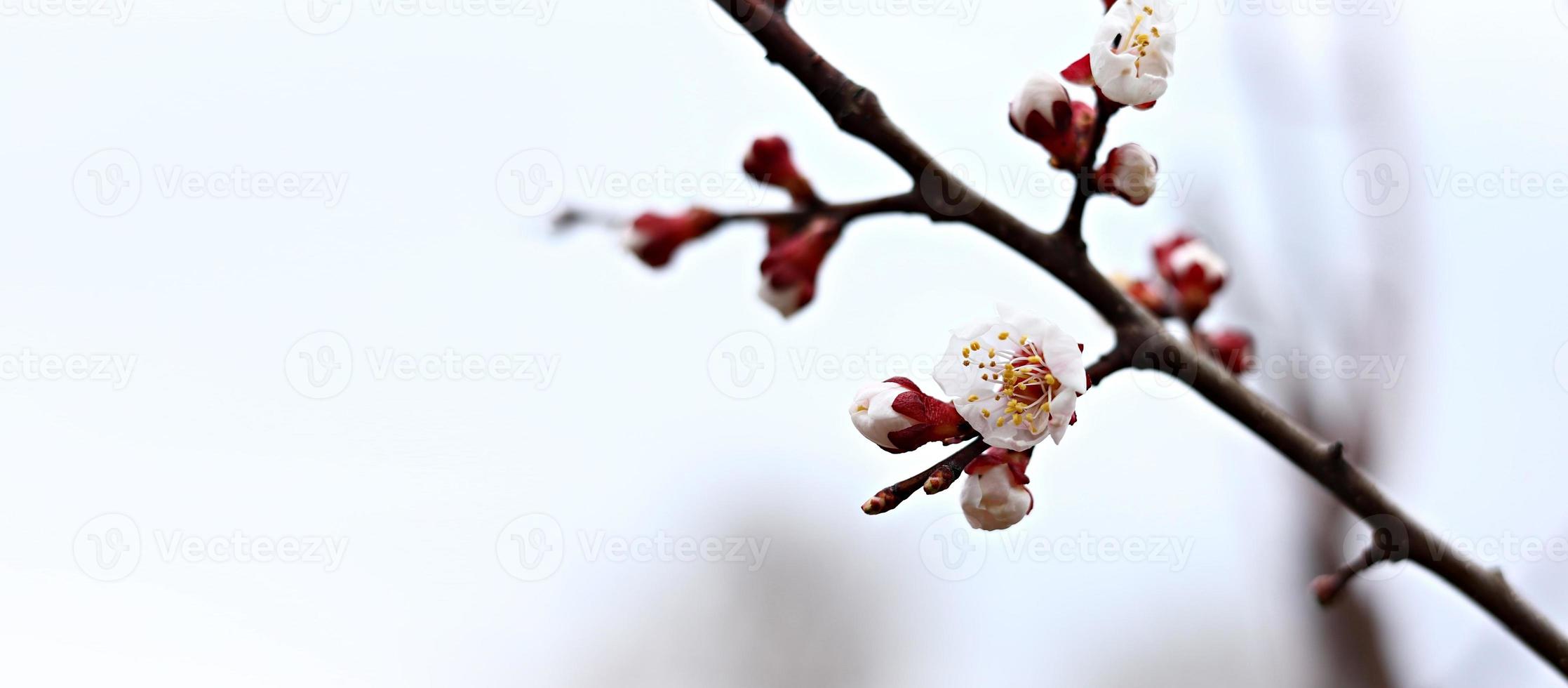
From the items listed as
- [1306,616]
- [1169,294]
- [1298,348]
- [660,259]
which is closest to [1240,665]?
[1306,616]

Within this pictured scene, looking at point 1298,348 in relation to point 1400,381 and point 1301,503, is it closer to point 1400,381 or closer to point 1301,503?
point 1400,381

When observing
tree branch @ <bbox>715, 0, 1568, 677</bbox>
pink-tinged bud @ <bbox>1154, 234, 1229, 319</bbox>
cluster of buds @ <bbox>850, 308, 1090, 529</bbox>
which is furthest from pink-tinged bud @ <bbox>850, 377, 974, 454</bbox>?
pink-tinged bud @ <bbox>1154, 234, 1229, 319</bbox>

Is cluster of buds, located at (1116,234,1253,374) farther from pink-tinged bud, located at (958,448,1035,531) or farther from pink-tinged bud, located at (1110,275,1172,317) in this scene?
pink-tinged bud, located at (958,448,1035,531)

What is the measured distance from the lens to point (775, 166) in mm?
1375

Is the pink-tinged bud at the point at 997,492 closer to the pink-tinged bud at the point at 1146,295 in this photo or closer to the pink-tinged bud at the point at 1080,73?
the pink-tinged bud at the point at 1080,73

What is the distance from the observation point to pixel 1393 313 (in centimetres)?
248

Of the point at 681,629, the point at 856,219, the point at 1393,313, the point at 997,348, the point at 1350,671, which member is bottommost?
the point at 681,629

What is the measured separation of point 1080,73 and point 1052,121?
0.19ft

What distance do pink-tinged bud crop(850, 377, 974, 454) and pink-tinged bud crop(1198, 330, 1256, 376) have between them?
606mm

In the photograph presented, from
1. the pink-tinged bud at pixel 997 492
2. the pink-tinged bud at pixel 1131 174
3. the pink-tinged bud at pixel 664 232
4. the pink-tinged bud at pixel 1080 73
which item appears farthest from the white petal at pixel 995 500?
the pink-tinged bud at pixel 664 232

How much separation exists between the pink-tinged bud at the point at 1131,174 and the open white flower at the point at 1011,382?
18 centimetres

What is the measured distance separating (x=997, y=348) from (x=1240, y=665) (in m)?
6.17

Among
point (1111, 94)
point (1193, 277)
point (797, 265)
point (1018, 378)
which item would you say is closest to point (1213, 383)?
point (1018, 378)

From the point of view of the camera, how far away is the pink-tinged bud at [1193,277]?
→ 1.58m
